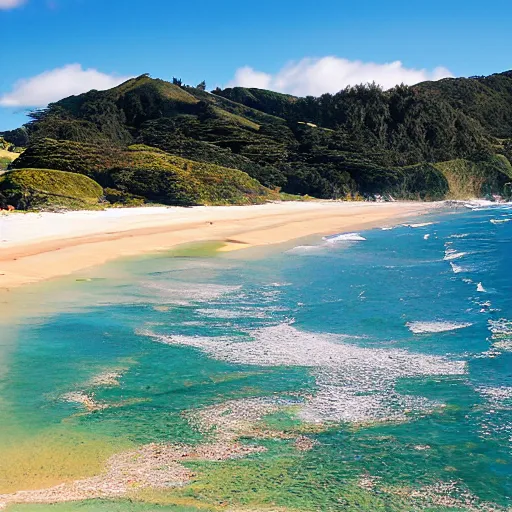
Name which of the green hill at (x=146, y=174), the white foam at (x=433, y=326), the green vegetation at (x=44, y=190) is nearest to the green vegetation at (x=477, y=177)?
the green hill at (x=146, y=174)

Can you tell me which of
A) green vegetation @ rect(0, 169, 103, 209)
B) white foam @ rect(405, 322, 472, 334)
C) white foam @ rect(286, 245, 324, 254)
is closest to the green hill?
green vegetation @ rect(0, 169, 103, 209)

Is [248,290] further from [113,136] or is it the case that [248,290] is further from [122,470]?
[113,136]

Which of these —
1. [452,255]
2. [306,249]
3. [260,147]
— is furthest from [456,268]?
[260,147]

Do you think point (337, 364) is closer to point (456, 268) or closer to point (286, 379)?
point (286, 379)

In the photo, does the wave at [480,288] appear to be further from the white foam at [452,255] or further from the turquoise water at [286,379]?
the white foam at [452,255]

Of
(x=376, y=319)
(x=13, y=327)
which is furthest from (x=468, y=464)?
(x=13, y=327)

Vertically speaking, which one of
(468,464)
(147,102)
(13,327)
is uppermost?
(147,102)

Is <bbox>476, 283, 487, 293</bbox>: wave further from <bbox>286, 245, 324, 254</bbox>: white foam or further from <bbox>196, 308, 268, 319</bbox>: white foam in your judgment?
<bbox>286, 245, 324, 254</bbox>: white foam
